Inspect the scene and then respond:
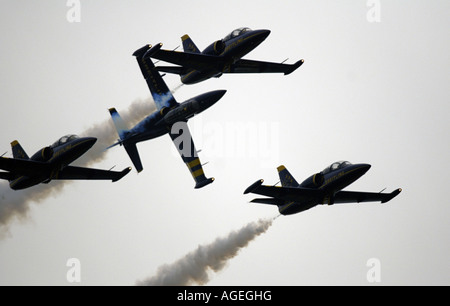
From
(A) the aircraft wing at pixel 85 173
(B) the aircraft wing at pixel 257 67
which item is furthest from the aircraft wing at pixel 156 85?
(A) the aircraft wing at pixel 85 173

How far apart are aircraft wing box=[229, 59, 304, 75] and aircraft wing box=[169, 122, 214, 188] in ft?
22.9

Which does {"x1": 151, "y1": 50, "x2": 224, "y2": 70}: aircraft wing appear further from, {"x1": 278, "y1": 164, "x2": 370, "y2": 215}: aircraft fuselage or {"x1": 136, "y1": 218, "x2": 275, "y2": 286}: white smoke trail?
{"x1": 136, "y1": 218, "x2": 275, "y2": 286}: white smoke trail

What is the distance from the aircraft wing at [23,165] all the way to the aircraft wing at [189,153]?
1594 centimetres

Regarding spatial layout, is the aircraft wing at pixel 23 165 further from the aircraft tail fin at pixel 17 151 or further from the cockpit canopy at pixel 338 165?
the cockpit canopy at pixel 338 165

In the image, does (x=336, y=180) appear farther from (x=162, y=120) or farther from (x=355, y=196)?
(x=162, y=120)

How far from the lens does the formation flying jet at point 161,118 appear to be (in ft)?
240

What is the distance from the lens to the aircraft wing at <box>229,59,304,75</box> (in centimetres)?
7700

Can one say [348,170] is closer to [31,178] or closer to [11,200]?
[31,178]
